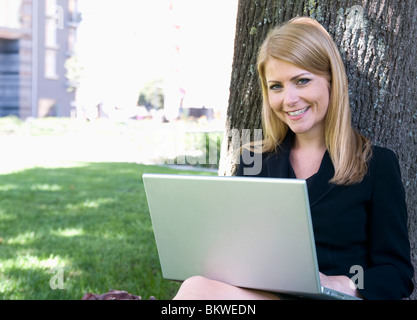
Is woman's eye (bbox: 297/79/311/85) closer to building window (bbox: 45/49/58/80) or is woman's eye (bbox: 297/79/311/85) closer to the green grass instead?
the green grass

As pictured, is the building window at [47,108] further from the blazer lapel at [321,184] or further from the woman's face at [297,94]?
the blazer lapel at [321,184]

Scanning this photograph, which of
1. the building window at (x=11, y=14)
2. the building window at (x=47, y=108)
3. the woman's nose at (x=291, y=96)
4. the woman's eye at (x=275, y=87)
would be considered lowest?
the building window at (x=47, y=108)

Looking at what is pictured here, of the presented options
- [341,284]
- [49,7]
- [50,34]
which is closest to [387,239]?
[341,284]

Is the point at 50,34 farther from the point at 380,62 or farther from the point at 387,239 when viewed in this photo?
the point at 387,239

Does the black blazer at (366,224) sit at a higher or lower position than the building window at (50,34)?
lower

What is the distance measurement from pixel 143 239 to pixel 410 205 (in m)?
2.87

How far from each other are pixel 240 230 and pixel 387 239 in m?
0.65

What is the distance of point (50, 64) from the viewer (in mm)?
36656

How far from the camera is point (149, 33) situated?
2695 centimetres

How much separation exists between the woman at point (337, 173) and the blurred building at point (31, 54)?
34.3m

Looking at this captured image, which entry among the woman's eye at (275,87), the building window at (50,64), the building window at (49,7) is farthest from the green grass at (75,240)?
the building window at (50,64)

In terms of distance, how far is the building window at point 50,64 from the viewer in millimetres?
36156

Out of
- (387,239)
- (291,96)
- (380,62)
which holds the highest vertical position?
(380,62)

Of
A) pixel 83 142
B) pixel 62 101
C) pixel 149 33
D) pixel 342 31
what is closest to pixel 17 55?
pixel 62 101
